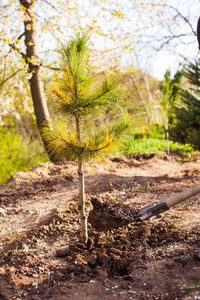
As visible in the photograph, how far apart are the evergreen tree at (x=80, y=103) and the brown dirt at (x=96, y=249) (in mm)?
1028

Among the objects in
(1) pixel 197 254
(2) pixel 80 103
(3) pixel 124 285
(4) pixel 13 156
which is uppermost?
(2) pixel 80 103

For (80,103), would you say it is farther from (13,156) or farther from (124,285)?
(13,156)

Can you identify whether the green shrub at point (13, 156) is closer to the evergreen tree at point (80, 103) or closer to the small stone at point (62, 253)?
the small stone at point (62, 253)

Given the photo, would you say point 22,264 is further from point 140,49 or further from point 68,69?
point 140,49

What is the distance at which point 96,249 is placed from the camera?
274 cm

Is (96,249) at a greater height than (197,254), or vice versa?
(197,254)

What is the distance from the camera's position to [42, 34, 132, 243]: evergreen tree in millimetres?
2666

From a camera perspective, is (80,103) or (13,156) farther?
(13,156)

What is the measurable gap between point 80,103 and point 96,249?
154 centimetres

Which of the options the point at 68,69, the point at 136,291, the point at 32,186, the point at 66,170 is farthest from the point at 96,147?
the point at 66,170

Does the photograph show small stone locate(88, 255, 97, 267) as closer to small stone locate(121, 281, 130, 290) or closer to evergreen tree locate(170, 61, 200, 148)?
small stone locate(121, 281, 130, 290)

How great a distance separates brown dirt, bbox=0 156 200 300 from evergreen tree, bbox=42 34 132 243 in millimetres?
1028

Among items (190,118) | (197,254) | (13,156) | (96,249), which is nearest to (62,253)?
(96,249)

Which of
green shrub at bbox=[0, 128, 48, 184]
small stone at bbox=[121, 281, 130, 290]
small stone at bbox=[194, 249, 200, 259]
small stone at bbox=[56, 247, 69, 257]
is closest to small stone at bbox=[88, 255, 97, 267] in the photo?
small stone at bbox=[56, 247, 69, 257]
